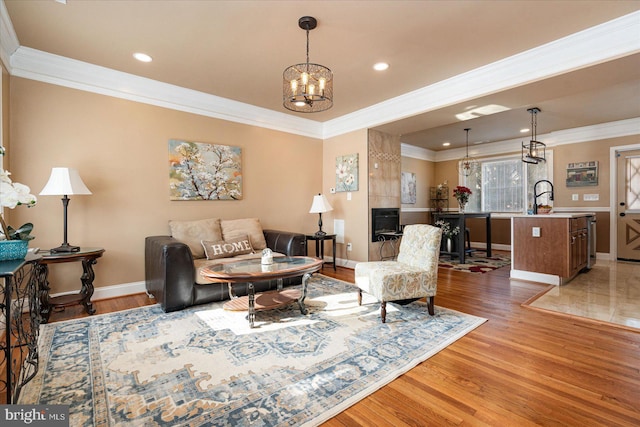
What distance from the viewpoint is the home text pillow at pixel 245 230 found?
405cm

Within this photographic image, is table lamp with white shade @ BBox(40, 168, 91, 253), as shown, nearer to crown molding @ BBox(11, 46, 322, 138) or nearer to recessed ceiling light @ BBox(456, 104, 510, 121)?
crown molding @ BBox(11, 46, 322, 138)

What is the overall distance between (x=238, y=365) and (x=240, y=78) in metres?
3.21

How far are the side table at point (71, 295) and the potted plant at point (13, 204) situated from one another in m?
1.16

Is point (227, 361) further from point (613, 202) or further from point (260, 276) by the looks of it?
point (613, 202)

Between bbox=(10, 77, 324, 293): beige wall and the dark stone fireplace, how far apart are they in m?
2.14

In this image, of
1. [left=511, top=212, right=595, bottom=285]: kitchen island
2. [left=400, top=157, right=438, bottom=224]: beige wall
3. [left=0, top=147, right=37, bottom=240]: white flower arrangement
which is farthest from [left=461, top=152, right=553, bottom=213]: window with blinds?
[left=0, top=147, right=37, bottom=240]: white flower arrangement

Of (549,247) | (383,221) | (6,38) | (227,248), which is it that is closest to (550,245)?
(549,247)

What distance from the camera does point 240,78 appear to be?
3.70m

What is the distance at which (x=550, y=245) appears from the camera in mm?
4082

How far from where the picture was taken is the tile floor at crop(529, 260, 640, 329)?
2873 millimetres

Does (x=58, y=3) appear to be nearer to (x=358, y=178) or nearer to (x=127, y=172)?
(x=127, y=172)

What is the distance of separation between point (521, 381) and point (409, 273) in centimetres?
115

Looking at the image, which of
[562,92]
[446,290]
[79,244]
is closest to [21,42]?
[79,244]

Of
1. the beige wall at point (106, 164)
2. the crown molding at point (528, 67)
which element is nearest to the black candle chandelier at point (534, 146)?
the crown molding at point (528, 67)
